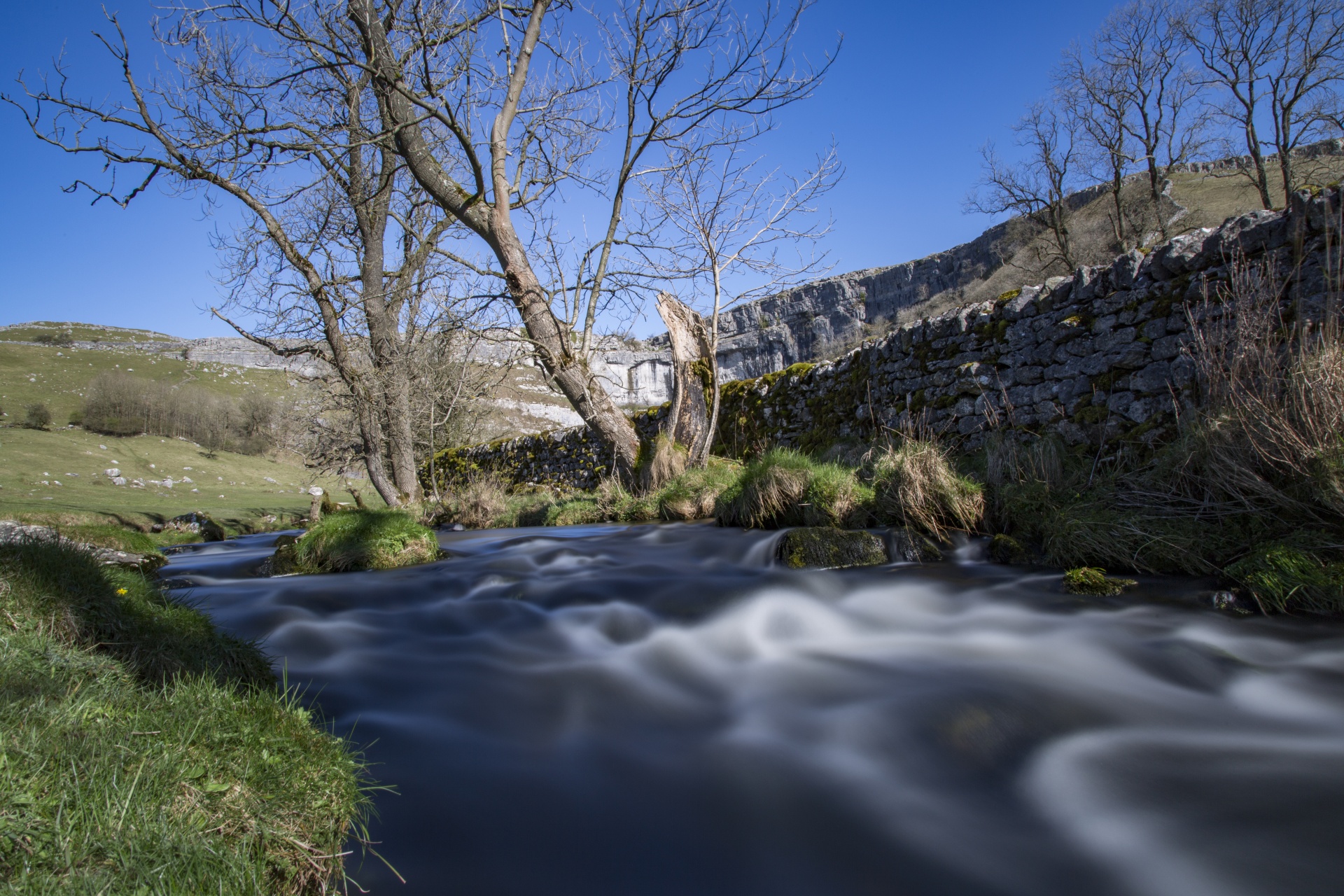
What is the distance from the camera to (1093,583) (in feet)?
14.3

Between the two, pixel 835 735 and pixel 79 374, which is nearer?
pixel 835 735

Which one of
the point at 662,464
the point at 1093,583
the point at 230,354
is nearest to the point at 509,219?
the point at 662,464

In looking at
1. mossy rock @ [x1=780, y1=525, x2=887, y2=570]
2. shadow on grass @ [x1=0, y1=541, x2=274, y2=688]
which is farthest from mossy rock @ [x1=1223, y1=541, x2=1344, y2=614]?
shadow on grass @ [x1=0, y1=541, x2=274, y2=688]

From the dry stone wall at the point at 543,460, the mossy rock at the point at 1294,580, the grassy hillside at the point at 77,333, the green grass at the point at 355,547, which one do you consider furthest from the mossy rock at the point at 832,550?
the grassy hillside at the point at 77,333

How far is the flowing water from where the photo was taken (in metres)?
1.98

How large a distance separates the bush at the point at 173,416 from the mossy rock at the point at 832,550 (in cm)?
2435

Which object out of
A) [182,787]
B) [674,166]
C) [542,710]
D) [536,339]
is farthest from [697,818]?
[674,166]

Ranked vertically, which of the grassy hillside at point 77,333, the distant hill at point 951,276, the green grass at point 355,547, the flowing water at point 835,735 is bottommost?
the flowing water at point 835,735

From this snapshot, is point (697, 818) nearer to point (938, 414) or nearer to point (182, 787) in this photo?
point (182, 787)

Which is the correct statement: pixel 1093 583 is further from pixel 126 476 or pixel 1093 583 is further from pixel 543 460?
pixel 126 476

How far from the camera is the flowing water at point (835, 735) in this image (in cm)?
198

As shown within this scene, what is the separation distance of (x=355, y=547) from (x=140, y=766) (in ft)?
17.4

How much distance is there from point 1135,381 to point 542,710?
18.8 feet

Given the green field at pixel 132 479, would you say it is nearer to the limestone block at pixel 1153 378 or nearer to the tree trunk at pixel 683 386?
the tree trunk at pixel 683 386
